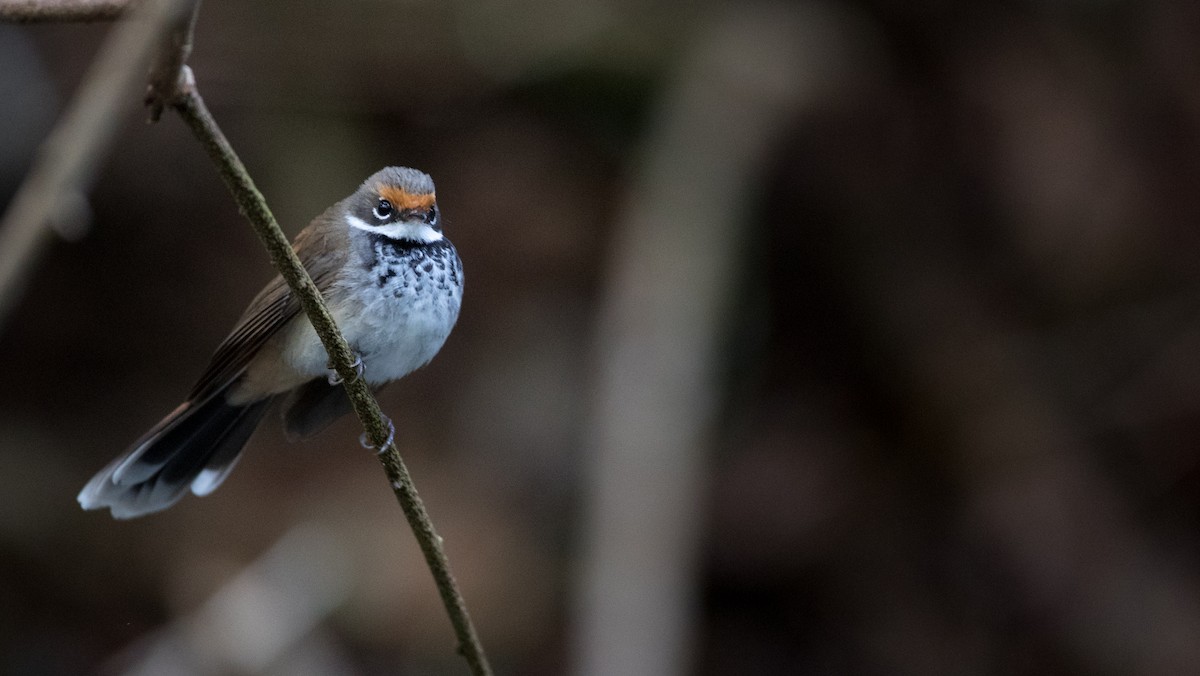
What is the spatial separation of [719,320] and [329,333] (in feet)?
19.1

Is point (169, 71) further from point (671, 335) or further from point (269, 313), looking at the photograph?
Answer: point (671, 335)

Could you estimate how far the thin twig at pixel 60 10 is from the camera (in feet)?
7.30

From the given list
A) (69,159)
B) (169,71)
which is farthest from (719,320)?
(169,71)

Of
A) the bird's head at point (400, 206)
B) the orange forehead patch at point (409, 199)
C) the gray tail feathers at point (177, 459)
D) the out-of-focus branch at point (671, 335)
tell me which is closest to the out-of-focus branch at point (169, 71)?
the bird's head at point (400, 206)

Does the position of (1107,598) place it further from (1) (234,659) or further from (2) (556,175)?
(1) (234,659)

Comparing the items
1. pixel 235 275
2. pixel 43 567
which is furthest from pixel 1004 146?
pixel 43 567

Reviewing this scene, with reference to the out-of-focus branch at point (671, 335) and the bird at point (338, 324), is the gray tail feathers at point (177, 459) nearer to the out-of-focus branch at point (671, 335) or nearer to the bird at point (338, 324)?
the bird at point (338, 324)

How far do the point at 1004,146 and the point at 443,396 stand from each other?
4.95 m

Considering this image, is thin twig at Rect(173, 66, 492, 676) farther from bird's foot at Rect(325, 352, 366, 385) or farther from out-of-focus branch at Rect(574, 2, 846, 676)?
out-of-focus branch at Rect(574, 2, 846, 676)

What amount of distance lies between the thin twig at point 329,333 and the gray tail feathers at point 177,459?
2.02m

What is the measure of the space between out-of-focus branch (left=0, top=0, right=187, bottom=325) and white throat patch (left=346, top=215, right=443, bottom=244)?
1.79m

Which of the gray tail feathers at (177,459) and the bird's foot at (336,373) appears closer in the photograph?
the bird's foot at (336,373)

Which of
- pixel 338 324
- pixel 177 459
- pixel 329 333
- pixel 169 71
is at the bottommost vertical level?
pixel 329 333

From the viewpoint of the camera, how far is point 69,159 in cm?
229
